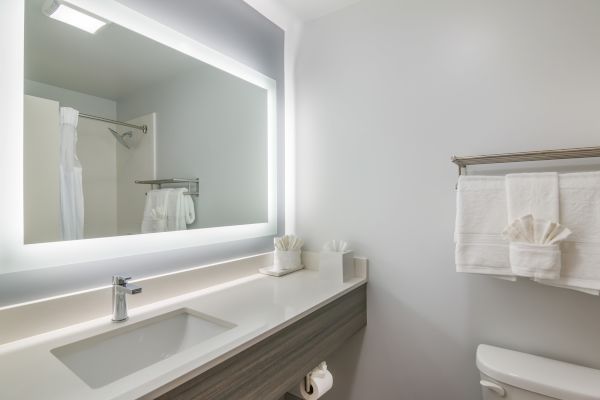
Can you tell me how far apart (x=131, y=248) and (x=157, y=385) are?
60 cm

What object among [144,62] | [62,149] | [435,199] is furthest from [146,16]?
[435,199]

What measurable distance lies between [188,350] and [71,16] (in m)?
1.11

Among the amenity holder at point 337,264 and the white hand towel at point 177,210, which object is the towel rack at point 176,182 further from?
the amenity holder at point 337,264

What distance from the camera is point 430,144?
4.41 ft

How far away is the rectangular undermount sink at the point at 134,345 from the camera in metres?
0.83

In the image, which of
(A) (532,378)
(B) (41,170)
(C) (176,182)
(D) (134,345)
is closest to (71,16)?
(B) (41,170)

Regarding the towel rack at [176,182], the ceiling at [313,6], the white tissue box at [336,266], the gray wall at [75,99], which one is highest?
the ceiling at [313,6]

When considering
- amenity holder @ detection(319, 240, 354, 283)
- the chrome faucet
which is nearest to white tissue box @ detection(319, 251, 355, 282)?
amenity holder @ detection(319, 240, 354, 283)

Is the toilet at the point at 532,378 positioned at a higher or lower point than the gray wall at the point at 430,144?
lower

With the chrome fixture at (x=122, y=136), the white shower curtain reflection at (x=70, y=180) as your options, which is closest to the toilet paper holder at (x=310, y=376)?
the white shower curtain reflection at (x=70, y=180)

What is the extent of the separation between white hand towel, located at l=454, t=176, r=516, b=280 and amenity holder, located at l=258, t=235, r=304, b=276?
0.79 m

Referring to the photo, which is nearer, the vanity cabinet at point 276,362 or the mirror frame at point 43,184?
the vanity cabinet at point 276,362

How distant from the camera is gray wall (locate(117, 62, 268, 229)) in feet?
4.08

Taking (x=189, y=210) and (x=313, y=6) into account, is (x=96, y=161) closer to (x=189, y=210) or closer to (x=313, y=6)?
(x=189, y=210)
